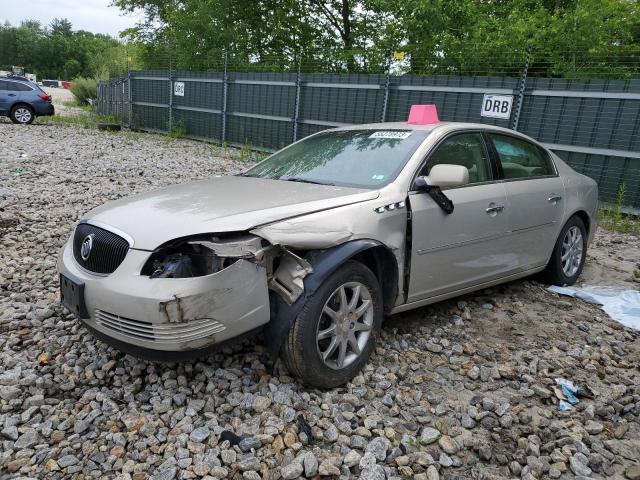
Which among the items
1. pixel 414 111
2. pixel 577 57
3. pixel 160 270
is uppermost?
pixel 577 57

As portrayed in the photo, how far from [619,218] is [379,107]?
5462 millimetres

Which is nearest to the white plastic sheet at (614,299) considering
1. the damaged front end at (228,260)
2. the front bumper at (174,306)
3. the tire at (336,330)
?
the tire at (336,330)

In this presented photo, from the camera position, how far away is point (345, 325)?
303 centimetres

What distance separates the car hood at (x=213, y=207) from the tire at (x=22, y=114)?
18.5 m

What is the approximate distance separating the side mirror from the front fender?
838 millimetres

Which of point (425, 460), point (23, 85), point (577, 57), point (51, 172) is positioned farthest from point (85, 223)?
point (23, 85)

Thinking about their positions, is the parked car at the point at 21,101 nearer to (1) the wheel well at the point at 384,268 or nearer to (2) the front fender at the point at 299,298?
(1) the wheel well at the point at 384,268

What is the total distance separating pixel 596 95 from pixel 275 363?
770cm

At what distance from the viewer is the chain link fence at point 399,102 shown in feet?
27.7

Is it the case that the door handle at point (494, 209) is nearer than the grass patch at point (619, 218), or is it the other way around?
the door handle at point (494, 209)

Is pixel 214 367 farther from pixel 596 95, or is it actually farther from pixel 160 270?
pixel 596 95

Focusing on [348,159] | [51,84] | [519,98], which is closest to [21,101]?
[519,98]

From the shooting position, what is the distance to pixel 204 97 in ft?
54.9

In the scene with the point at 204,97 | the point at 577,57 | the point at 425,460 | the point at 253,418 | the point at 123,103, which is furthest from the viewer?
the point at 123,103
